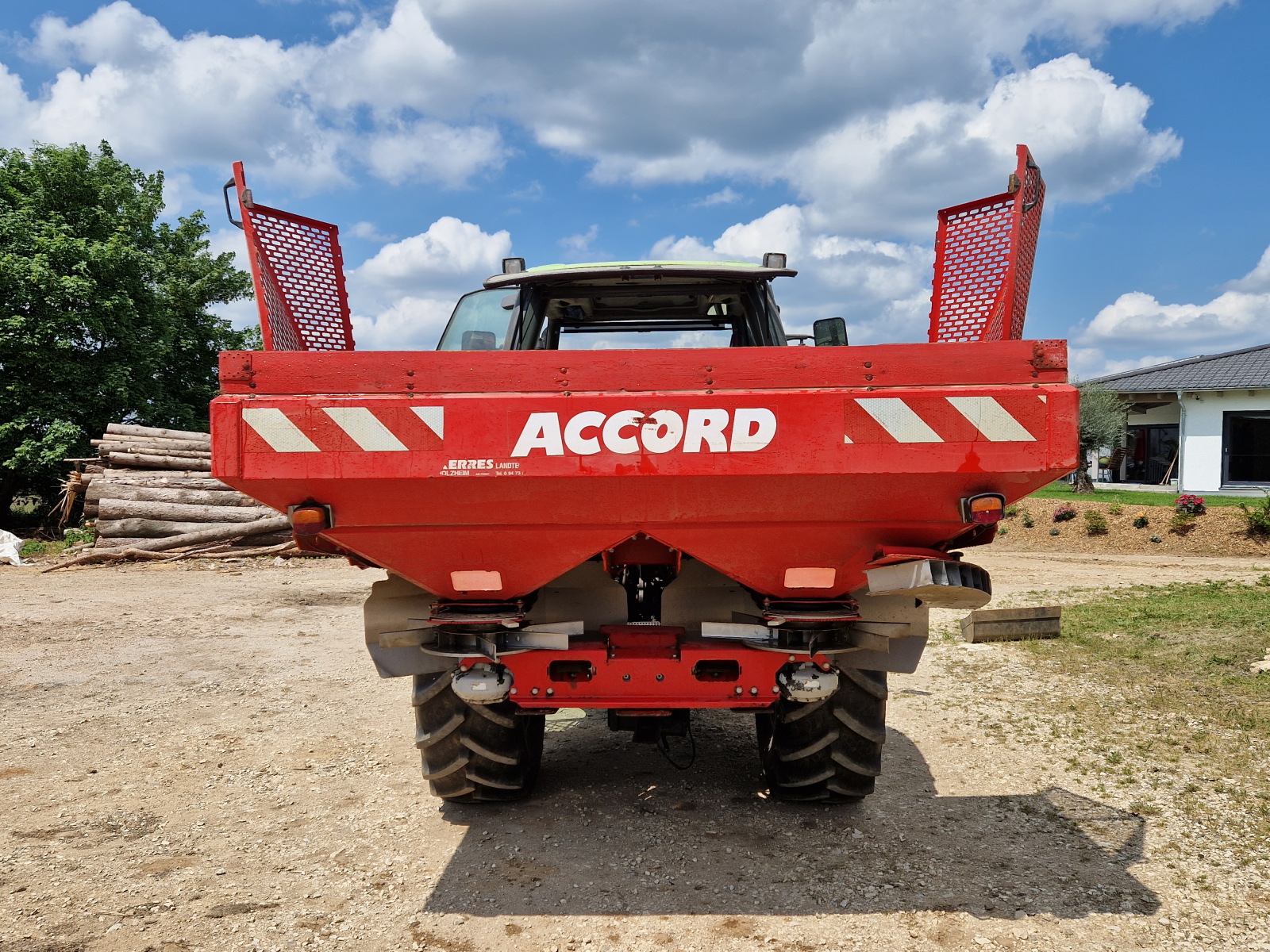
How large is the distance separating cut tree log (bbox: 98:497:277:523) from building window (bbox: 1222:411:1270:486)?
24187 mm

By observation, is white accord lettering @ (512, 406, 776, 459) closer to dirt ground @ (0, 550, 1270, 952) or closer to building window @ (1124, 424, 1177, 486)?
dirt ground @ (0, 550, 1270, 952)

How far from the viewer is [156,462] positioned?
15750 mm

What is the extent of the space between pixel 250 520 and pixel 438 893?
13.3 metres

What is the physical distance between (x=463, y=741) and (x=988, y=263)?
3137 millimetres

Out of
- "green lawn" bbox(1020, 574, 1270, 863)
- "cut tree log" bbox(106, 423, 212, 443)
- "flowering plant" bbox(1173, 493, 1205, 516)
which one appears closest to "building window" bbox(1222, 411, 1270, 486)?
"flowering plant" bbox(1173, 493, 1205, 516)

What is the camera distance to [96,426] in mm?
18234

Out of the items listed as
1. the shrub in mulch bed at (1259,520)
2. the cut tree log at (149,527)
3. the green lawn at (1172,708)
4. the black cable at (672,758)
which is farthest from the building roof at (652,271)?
the shrub in mulch bed at (1259,520)

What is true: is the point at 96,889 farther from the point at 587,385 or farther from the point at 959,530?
the point at 959,530

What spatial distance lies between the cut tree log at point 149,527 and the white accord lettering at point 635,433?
1371cm

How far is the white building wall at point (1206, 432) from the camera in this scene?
948 inches

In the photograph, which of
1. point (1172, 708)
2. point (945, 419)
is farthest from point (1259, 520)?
point (945, 419)

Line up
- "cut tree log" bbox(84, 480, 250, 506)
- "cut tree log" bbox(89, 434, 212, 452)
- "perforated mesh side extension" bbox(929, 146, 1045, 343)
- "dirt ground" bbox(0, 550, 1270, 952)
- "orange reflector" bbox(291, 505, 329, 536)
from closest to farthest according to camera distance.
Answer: "orange reflector" bbox(291, 505, 329, 536) < "dirt ground" bbox(0, 550, 1270, 952) < "perforated mesh side extension" bbox(929, 146, 1045, 343) < "cut tree log" bbox(84, 480, 250, 506) < "cut tree log" bbox(89, 434, 212, 452)

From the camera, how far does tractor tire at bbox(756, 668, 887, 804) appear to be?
12.9 feet

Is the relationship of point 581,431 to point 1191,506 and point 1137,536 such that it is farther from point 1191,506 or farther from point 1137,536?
point 1191,506
